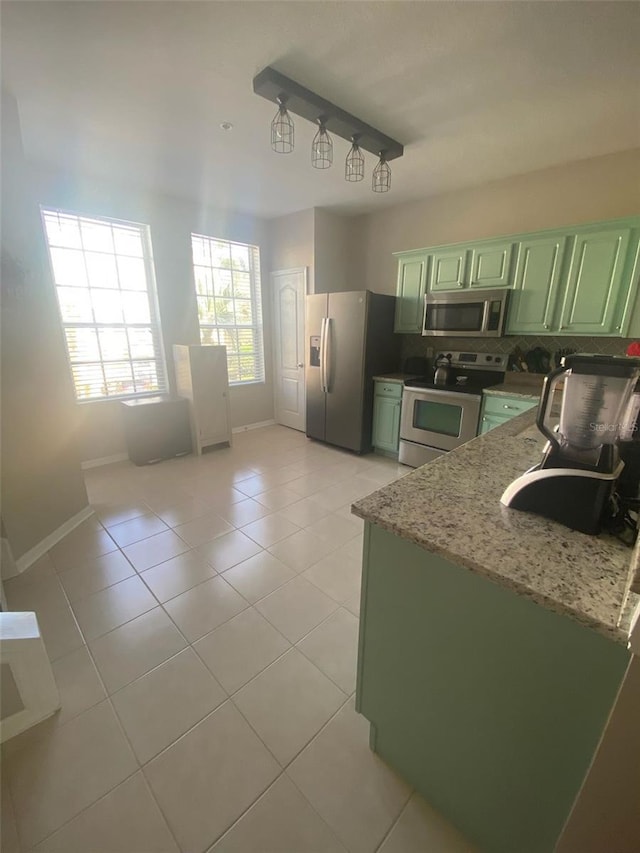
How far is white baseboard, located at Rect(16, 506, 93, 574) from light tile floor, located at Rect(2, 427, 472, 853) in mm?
48

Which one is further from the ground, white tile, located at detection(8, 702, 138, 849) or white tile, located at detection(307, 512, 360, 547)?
white tile, located at detection(307, 512, 360, 547)

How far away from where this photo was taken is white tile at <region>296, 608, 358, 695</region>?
4.98 feet

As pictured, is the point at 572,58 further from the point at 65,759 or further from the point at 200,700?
the point at 65,759

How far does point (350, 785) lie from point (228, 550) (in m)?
1.43

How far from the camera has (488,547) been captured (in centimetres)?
84

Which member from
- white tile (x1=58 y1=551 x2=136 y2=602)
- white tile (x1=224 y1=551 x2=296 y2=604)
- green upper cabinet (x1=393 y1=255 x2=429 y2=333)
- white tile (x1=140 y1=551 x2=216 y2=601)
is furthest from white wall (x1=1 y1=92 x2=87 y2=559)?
green upper cabinet (x1=393 y1=255 x2=429 y2=333)

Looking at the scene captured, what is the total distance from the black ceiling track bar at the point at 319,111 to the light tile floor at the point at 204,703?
2.69 metres

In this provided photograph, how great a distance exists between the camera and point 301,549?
2.35 m

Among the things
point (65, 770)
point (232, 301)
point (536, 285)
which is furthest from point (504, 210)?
point (65, 770)

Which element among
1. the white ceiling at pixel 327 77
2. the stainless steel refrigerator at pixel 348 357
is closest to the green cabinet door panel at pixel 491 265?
Answer: the white ceiling at pixel 327 77

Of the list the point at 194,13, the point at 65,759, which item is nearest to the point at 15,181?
the point at 194,13

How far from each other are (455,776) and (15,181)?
350cm

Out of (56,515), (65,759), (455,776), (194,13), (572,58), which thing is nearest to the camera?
(455,776)

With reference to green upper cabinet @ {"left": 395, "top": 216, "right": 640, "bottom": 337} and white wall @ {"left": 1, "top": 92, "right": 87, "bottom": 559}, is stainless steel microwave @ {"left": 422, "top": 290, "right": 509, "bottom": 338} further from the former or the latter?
white wall @ {"left": 1, "top": 92, "right": 87, "bottom": 559}
